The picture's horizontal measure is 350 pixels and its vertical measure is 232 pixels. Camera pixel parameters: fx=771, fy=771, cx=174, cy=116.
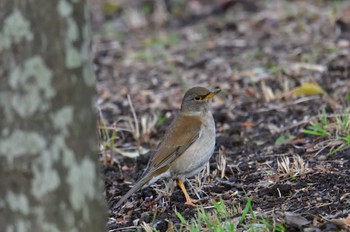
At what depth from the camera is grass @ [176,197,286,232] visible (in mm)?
4801

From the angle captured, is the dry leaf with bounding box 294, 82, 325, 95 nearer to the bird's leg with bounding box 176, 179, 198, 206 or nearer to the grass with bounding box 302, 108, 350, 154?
the grass with bounding box 302, 108, 350, 154

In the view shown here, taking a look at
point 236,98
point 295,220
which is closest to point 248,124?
point 236,98

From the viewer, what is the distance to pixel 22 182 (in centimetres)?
368

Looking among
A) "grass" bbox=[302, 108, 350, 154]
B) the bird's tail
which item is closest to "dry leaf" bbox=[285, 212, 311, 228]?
the bird's tail

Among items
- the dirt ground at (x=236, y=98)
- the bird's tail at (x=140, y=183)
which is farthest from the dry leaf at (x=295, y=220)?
the bird's tail at (x=140, y=183)

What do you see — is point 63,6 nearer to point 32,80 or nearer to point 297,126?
point 32,80

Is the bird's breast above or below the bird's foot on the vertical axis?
above

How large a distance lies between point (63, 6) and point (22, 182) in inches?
33.8

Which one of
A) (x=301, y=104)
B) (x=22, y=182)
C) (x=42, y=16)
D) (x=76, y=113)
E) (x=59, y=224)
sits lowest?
(x=301, y=104)

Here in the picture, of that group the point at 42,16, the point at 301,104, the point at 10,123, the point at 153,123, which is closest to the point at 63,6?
the point at 42,16

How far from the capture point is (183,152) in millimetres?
6445

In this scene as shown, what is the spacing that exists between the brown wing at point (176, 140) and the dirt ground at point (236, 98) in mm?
260

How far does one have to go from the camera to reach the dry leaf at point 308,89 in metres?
8.52

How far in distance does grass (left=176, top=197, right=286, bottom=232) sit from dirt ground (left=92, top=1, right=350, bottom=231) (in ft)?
0.39
